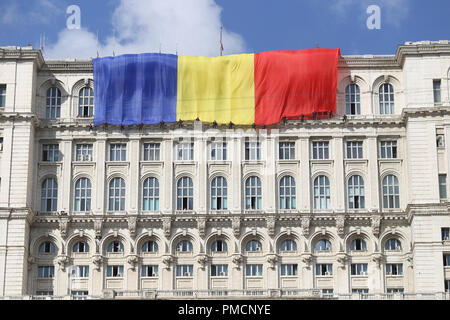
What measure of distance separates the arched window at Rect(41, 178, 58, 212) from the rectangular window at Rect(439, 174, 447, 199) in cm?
3619

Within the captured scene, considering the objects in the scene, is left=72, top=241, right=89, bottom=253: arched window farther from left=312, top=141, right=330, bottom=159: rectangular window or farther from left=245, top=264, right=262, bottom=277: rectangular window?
left=312, top=141, right=330, bottom=159: rectangular window

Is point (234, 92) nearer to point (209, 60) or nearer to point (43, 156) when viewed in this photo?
point (209, 60)

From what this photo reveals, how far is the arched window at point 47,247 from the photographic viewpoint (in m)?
103

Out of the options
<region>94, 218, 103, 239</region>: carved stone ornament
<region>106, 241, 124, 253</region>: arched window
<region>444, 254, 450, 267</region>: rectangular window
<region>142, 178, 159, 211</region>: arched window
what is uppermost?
<region>142, 178, 159, 211</region>: arched window

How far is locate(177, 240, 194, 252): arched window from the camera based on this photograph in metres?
102

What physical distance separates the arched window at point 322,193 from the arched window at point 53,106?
85.3 ft

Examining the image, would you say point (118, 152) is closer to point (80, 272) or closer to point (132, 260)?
point (132, 260)

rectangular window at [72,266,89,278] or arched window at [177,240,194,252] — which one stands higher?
arched window at [177,240,194,252]

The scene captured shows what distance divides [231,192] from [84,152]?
14821 millimetres

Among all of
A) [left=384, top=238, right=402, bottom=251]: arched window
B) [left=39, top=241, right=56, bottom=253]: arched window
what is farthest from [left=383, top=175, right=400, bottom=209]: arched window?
[left=39, top=241, right=56, bottom=253]: arched window

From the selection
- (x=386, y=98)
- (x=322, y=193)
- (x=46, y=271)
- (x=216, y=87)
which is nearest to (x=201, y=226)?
(x=322, y=193)

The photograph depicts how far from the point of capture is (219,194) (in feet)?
339

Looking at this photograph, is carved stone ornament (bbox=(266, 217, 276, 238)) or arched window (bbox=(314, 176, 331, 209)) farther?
arched window (bbox=(314, 176, 331, 209))
